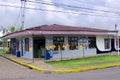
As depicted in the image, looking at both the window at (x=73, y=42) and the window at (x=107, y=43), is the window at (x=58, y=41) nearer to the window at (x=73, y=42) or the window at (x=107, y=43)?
the window at (x=73, y=42)

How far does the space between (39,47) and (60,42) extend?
261 cm

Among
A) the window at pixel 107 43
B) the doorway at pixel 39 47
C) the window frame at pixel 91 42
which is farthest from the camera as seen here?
the window at pixel 107 43

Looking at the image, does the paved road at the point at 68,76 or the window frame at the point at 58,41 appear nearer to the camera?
the paved road at the point at 68,76

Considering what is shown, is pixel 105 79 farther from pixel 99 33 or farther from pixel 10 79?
pixel 99 33

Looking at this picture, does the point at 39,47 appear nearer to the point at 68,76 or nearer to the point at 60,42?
the point at 60,42

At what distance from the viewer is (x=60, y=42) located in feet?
110

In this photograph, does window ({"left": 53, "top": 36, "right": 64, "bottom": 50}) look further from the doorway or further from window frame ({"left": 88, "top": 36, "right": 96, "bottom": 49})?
window frame ({"left": 88, "top": 36, "right": 96, "bottom": 49})

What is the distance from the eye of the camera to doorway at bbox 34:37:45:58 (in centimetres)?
3332

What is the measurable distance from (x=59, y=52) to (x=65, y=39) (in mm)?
2089

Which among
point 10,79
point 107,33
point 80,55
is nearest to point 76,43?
point 80,55

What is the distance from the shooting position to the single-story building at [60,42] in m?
31.2

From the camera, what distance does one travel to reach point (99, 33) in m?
36.8

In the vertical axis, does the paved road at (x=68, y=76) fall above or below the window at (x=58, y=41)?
below

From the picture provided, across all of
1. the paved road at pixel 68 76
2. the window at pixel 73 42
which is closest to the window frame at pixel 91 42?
the window at pixel 73 42
